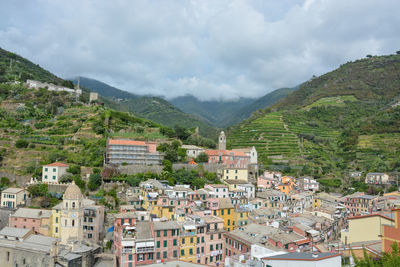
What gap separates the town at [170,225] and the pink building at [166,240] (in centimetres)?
10

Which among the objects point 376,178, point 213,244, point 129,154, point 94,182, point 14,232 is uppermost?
point 129,154

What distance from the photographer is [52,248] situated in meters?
38.1

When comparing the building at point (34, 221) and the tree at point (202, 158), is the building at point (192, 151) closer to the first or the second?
the tree at point (202, 158)

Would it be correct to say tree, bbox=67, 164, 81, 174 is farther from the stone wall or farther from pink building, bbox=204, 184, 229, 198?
pink building, bbox=204, 184, 229, 198

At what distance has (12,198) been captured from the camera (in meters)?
47.7

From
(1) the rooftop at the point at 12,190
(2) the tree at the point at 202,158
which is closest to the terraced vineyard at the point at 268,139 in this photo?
(2) the tree at the point at 202,158

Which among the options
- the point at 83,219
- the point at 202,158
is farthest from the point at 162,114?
the point at 83,219

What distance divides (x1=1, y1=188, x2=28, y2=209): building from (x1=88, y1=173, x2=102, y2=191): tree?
29.5ft

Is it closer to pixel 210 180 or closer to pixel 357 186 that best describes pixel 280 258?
pixel 210 180

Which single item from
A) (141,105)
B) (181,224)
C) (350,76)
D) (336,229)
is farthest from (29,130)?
(350,76)

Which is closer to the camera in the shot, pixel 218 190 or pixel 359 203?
pixel 218 190

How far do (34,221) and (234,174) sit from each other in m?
34.1

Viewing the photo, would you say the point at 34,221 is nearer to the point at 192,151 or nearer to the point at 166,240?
the point at 166,240

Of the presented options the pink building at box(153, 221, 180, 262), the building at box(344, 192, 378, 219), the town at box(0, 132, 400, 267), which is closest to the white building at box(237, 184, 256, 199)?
the town at box(0, 132, 400, 267)
